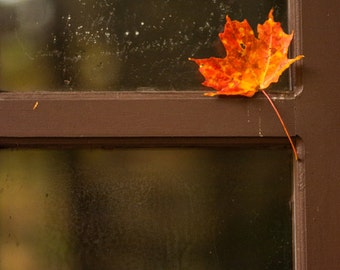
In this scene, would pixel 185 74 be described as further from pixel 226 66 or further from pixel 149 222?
pixel 149 222

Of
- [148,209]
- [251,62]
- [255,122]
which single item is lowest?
[148,209]

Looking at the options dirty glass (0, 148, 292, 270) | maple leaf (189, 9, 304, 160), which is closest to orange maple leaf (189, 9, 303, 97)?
maple leaf (189, 9, 304, 160)

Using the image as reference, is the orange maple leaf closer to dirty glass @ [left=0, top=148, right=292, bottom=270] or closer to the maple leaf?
the maple leaf

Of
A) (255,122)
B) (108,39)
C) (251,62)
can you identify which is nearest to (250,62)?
(251,62)

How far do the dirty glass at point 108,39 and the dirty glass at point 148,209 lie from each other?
14cm

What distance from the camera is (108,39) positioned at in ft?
3.21

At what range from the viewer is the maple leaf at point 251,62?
91cm

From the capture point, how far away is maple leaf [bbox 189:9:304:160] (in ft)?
2.99

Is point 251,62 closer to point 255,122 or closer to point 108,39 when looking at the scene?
point 255,122

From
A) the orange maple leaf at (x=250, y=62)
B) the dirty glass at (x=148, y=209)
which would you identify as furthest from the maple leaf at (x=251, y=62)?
the dirty glass at (x=148, y=209)

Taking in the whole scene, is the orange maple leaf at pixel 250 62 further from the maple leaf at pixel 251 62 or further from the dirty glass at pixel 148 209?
the dirty glass at pixel 148 209

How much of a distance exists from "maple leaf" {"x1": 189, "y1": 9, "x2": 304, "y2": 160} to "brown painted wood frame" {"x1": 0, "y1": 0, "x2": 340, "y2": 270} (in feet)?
0.08

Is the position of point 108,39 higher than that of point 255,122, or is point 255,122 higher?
point 108,39

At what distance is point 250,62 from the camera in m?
0.91
